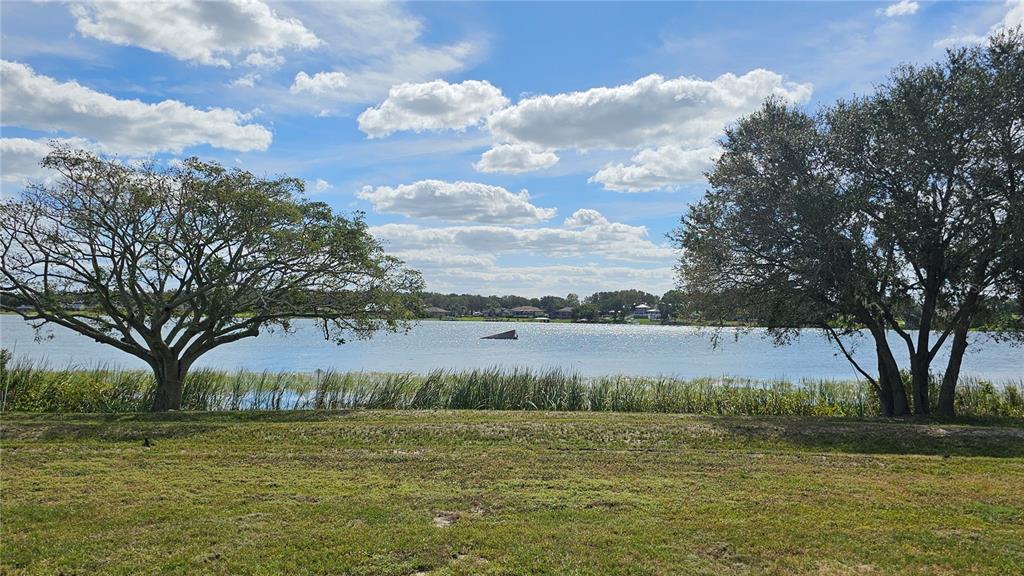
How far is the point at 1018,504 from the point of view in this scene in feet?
24.8

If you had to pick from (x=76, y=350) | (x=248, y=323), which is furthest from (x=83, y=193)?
(x=76, y=350)

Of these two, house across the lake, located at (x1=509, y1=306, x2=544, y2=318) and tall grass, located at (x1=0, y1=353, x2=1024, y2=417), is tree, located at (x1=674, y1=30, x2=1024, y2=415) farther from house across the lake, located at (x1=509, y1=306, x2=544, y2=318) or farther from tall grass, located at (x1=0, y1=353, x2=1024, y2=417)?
house across the lake, located at (x1=509, y1=306, x2=544, y2=318)

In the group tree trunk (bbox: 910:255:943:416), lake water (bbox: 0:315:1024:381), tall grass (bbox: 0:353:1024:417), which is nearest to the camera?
tree trunk (bbox: 910:255:943:416)

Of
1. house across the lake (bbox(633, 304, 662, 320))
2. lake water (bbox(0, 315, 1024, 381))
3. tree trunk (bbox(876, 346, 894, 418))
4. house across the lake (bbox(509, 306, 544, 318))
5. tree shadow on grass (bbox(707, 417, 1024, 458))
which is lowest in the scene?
lake water (bbox(0, 315, 1024, 381))

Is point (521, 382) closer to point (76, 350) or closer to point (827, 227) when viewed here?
point (827, 227)

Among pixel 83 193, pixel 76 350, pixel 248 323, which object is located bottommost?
pixel 76 350

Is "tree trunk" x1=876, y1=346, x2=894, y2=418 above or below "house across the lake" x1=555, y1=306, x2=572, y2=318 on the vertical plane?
below

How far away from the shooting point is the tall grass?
18.2 metres

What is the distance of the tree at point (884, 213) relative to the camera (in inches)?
593

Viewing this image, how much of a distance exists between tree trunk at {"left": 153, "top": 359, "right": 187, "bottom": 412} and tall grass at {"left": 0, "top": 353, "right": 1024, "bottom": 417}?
2.16ft

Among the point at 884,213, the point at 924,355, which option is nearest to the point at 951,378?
the point at 924,355

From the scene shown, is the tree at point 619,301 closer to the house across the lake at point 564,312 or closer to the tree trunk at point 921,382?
the house across the lake at point 564,312

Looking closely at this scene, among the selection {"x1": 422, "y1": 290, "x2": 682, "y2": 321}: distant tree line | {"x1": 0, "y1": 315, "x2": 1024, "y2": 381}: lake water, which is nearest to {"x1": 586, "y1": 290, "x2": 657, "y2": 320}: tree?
{"x1": 422, "y1": 290, "x2": 682, "y2": 321}: distant tree line

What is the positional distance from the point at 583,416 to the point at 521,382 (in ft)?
13.7
